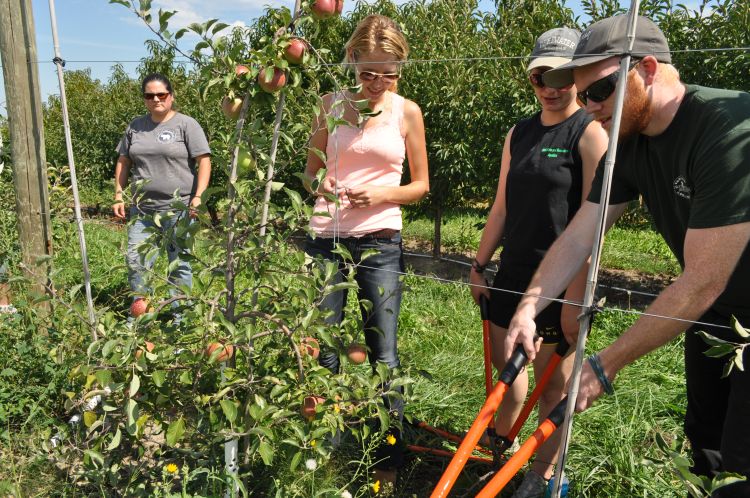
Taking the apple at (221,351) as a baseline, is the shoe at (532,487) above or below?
below

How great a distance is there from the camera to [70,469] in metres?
2.17

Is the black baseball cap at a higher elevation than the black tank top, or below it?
higher

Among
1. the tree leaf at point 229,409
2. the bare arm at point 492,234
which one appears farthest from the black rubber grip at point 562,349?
the tree leaf at point 229,409

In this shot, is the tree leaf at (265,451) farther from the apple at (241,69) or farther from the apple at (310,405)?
the apple at (241,69)

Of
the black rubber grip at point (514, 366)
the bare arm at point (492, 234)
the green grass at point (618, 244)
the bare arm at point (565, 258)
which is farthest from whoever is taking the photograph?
the green grass at point (618, 244)

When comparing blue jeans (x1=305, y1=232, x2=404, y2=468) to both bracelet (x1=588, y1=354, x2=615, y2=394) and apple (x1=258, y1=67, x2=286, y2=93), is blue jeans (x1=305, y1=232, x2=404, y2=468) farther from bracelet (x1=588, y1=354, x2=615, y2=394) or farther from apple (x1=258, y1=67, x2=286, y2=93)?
bracelet (x1=588, y1=354, x2=615, y2=394)

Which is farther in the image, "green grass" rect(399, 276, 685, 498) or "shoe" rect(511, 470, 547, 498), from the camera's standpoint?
"green grass" rect(399, 276, 685, 498)

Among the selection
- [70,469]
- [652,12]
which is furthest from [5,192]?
[652,12]

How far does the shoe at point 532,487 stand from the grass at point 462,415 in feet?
0.51

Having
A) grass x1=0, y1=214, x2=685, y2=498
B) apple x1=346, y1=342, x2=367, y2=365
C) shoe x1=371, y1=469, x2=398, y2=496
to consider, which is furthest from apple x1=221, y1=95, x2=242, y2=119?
shoe x1=371, y1=469, x2=398, y2=496

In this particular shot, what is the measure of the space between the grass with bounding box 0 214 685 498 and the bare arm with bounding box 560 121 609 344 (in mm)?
444

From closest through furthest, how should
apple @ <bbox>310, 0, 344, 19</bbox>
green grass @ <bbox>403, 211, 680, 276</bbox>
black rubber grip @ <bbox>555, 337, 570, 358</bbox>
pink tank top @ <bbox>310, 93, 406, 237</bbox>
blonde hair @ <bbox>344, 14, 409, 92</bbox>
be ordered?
apple @ <bbox>310, 0, 344, 19</bbox>, black rubber grip @ <bbox>555, 337, 570, 358</bbox>, blonde hair @ <bbox>344, 14, 409, 92</bbox>, pink tank top @ <bbox>310, 93, 406, 237</bbox>, green grass @ <bbox>403, 211, 680, 276</bbox>

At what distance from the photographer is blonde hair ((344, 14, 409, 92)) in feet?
6.50

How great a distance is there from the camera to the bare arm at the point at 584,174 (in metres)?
1.89
